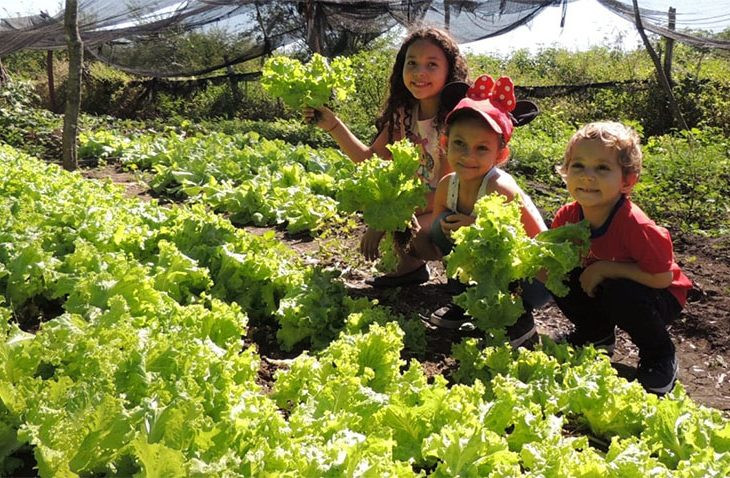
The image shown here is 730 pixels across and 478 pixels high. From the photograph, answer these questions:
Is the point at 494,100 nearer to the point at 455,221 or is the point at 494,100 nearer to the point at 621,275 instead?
the point at 455,221

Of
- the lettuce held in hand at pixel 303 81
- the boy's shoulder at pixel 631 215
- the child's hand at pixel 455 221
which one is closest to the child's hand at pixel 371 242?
the child's hand at pixel 455 221

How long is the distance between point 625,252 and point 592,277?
205 millimetres

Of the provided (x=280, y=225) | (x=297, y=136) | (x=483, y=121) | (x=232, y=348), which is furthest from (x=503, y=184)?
(x=297, y=136)

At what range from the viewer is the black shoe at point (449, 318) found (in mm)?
4234

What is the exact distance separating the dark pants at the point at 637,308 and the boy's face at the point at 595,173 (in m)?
0.44

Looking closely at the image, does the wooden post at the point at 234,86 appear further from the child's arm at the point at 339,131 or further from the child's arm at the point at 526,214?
the child's arm at the point at 526,214

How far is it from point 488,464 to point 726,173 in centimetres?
767

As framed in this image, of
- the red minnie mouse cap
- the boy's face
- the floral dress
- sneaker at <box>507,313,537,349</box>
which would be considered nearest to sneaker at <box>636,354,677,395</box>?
sneaker at <box>507,313,537,349</box>

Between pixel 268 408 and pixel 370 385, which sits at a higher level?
pixel 268 408

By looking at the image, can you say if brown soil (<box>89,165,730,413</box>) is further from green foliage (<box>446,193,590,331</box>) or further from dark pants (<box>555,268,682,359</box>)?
green foliage (<box>446,193,590,331</box>)

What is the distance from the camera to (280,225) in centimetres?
660

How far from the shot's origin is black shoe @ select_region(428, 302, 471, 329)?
423 centimetres

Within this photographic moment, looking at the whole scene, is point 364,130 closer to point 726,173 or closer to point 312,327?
point 726,173

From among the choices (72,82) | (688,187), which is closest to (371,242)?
(72,82)
